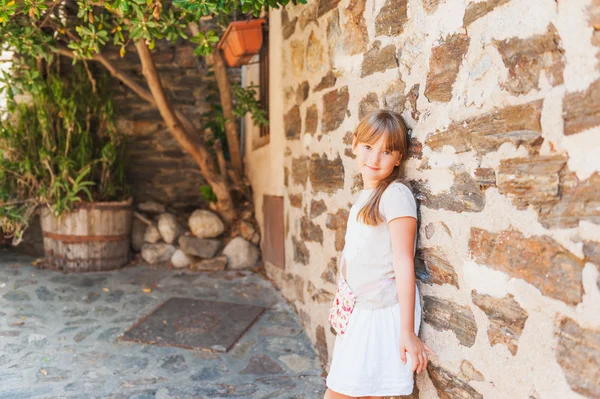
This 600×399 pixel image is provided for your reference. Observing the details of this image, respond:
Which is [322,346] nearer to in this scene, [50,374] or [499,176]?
[50,374]

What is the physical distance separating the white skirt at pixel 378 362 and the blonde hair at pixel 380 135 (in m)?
0.34

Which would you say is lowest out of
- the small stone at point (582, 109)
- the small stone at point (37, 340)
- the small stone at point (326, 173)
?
the small stone at point (37, 340)

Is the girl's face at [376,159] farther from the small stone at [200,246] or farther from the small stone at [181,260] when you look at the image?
the small stone at [181,260]

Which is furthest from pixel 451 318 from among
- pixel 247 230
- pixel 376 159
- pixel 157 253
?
pixel 157 253

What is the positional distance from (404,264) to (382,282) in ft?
0.44

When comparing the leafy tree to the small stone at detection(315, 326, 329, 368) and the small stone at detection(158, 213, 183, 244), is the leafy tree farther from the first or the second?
the small stone at detection(315, 326, 329, 368)

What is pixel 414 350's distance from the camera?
5.40 ft

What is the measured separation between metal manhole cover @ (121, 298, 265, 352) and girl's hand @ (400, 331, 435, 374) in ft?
4.91

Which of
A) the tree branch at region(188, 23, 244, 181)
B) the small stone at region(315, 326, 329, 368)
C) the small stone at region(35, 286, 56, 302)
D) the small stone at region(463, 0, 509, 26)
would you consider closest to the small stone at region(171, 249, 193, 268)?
the tree branch at region(188, 23, 244, 181)

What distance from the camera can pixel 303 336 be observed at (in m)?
3.11

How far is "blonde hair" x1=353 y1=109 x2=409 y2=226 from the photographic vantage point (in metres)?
1.75

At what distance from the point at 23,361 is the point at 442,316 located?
7.45 feet

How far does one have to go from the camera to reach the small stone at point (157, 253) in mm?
4805

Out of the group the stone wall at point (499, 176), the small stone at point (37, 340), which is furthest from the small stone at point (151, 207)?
the stone wall at point (499, 176)
